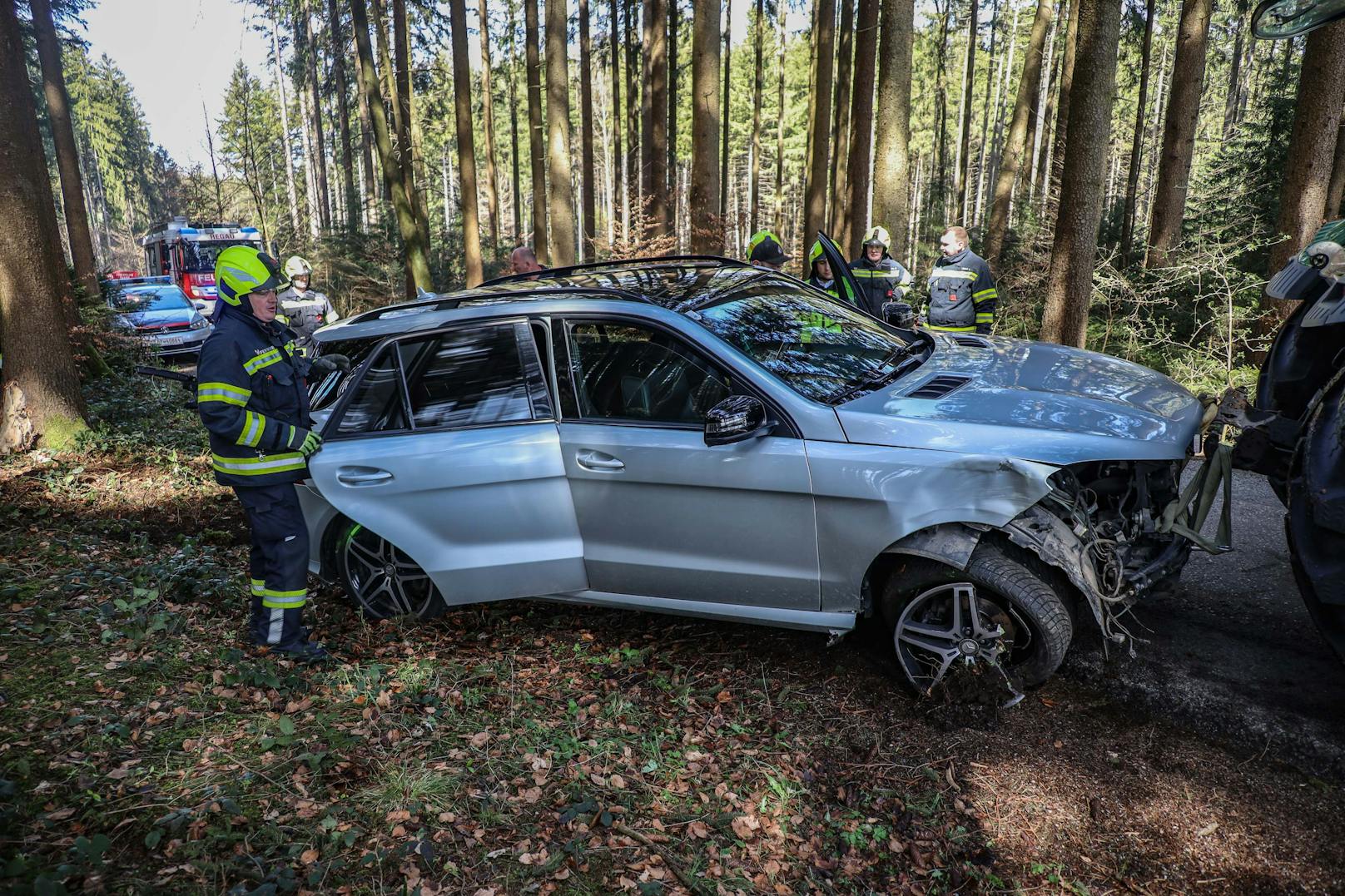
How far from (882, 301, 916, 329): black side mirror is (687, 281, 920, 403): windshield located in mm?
1414

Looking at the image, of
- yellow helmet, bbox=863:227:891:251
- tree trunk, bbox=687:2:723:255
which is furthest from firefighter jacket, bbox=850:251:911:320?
tree trunk, bbox=687:2:723:255

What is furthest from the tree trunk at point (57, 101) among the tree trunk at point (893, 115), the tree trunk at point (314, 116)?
the tree trunk at point (893, 115)

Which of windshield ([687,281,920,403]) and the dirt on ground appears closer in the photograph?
the dirt on ground

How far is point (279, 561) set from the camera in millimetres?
4270

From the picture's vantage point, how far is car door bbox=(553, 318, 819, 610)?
373cm

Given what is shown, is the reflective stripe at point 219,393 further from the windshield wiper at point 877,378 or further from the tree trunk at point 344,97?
the tree trunk at point 344,97

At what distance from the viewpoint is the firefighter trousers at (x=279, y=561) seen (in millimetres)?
4234

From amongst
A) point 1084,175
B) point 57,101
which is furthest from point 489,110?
point 1084,175

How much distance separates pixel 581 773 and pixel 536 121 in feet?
58.4

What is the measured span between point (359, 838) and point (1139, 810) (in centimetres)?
285

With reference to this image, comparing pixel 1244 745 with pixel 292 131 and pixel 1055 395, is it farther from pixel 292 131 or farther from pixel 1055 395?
pixel 292 131

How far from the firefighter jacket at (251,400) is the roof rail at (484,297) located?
62 cm

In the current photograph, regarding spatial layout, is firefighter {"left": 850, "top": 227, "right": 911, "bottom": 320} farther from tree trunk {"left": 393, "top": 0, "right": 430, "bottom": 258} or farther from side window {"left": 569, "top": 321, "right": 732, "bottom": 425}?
tree trunk {"left": 393, "top": 0, "right": 430, "bottom": 258}

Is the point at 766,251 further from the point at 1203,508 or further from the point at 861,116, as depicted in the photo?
the point at 1203,508
